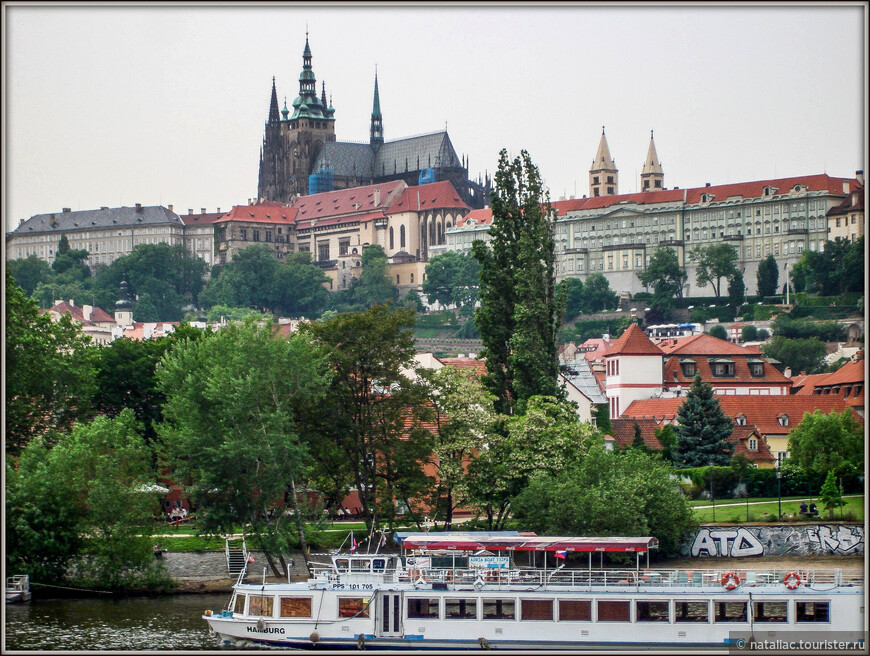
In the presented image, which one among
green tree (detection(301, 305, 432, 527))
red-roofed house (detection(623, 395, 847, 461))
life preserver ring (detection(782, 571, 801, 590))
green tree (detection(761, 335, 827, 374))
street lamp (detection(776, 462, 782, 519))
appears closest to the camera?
life preserver ring (detection(782, 571, 801, 590))

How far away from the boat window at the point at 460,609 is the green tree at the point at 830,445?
2713 centimetres

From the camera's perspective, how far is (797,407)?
89688mm

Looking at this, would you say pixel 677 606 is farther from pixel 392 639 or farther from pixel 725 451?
pixel 725 451

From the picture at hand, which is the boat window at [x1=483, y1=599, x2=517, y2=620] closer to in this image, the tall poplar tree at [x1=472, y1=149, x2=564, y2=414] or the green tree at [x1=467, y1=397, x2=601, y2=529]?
the green tree at [x1=467, y1=397, x2=601, y2=529]

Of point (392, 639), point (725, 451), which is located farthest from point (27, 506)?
point (725, 451)

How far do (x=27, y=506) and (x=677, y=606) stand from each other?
23.2 meters

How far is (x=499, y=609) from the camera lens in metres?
40.9

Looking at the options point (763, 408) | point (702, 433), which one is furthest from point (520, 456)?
point (763, 408)

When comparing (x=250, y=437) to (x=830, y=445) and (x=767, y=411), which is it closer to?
(x=830, y=445)

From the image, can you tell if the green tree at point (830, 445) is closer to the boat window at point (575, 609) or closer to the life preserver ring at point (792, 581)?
the life preserver ring at point (792, 581)

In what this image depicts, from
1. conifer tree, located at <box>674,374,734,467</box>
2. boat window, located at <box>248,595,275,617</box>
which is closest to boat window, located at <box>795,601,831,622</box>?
boat window, located at <box>248,595,275,617</box>

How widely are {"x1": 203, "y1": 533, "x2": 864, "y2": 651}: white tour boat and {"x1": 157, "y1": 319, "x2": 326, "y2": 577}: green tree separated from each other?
28.0 ft

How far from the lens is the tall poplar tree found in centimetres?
5841

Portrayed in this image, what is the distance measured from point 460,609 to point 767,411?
5138 cm
